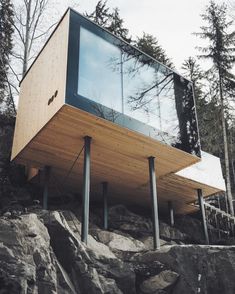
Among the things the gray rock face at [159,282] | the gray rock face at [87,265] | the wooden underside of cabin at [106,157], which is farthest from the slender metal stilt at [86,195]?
the gray rock face at [159,282]

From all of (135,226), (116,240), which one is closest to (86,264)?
(116,240)

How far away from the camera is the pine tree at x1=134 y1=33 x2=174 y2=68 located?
838 inches

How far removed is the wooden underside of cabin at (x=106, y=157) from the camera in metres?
8.33

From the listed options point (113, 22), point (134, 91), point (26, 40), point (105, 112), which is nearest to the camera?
point (105, 112)

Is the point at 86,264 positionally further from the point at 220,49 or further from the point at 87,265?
the point at 220,49

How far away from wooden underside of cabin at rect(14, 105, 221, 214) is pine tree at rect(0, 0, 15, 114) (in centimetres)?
693

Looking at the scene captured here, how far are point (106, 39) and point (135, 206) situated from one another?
7.26m

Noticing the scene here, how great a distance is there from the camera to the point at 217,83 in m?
20.5

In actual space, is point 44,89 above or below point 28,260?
above

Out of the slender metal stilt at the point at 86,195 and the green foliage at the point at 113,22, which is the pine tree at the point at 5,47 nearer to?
the green foliage at the point at 113,22

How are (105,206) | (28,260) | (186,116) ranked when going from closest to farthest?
(28,260) < (186,116) < (105,206)

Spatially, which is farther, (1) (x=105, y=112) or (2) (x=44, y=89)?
(2) (x=44, y=89)

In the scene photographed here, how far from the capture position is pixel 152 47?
21.9 m

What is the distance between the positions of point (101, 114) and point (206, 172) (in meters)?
6.25
